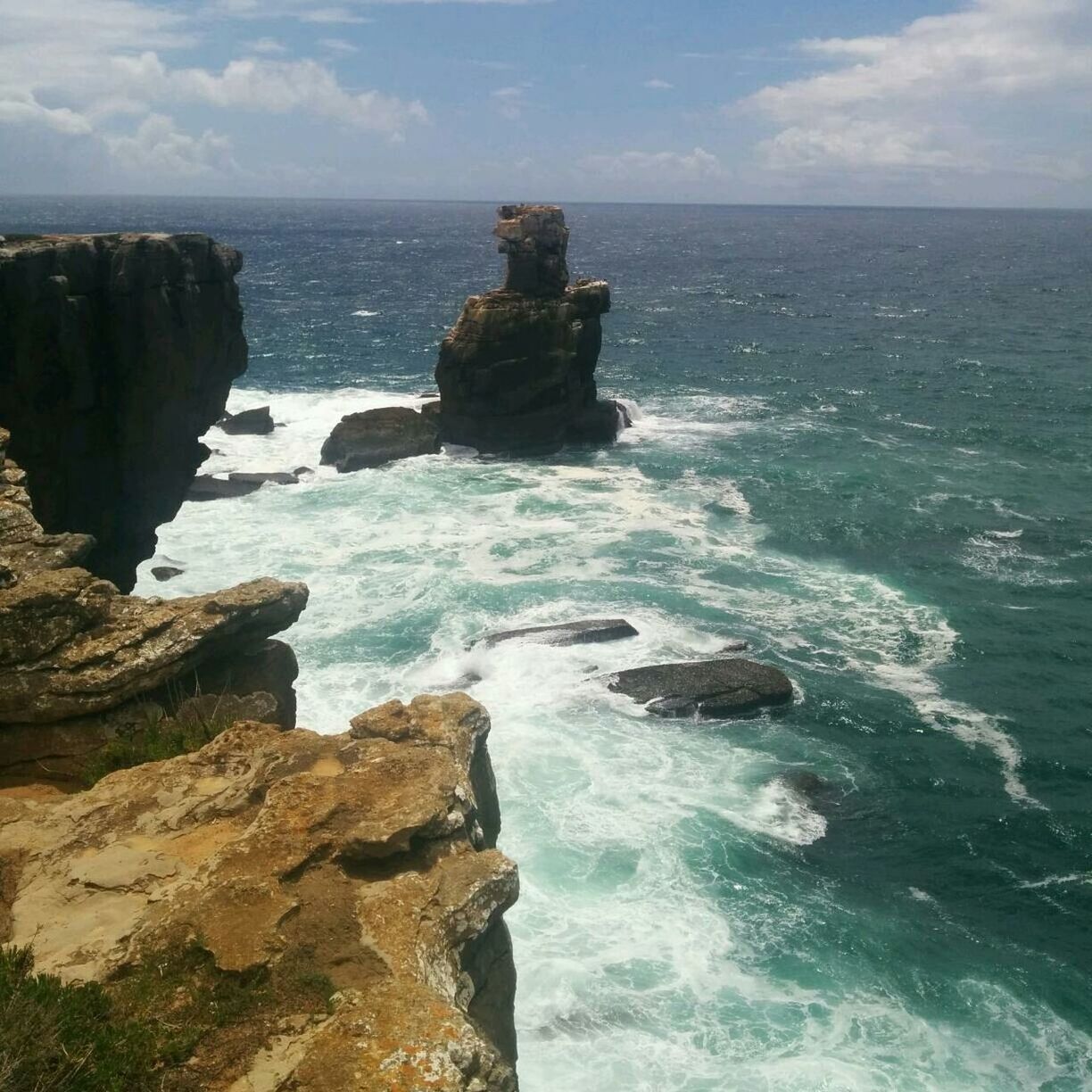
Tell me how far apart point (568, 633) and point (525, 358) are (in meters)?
27.8

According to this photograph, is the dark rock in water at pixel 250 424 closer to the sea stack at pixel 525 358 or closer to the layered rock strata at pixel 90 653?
the sea stack at pixel 525 358

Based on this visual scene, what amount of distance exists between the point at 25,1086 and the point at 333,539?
35908 mm

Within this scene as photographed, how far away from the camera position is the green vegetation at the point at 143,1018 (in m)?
8.84

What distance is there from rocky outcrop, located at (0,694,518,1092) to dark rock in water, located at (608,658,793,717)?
17298 mm

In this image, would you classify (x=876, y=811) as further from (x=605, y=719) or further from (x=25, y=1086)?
(x=25, y=1086)

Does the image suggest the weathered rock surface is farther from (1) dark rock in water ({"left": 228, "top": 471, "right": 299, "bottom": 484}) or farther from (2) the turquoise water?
(2) the turquoise water

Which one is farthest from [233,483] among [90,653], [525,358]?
[90,653]

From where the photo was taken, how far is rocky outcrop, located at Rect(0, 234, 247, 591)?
1034 inches

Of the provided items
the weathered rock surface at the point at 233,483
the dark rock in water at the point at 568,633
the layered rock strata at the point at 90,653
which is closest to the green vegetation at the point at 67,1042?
the layered rock strata at the point at 90,653

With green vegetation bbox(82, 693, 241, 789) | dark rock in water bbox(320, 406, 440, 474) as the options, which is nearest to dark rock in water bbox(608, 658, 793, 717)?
green vegetation bbox(82, 693, 241, 789)

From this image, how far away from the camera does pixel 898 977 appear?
71.3 ft

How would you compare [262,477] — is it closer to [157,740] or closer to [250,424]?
[250,424]

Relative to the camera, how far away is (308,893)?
1106cm

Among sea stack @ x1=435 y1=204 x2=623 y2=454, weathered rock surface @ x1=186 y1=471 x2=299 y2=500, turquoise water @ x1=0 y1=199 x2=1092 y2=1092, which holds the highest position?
sea stack @ x1=435 y1=204 x2=623 y2=454
